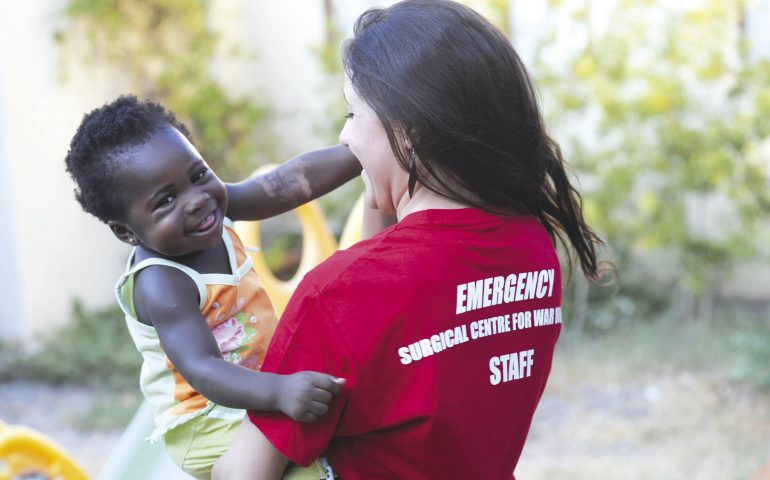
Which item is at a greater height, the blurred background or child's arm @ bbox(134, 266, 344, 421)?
child's arm @ bbox(134, 266, 344, 421)

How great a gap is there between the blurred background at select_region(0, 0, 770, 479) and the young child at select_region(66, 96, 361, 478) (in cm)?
292

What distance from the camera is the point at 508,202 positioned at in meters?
1.46

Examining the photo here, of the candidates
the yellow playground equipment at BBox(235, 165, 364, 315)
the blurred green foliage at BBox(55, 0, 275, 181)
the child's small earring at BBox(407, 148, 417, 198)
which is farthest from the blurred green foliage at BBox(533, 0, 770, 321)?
the child's small earring at BBox(407, 148, 417, 198)

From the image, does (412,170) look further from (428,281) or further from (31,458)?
(31,458)

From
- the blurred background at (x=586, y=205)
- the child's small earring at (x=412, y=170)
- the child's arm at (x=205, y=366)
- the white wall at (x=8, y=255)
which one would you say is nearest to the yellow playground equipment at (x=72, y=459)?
the child's arm at (x=205, y=366)

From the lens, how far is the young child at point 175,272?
61.7 inches

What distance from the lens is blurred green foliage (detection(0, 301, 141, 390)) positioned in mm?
5707

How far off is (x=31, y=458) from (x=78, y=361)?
3470mm

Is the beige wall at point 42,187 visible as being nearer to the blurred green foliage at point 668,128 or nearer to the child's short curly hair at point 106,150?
the blurred green foliage at point 668,128

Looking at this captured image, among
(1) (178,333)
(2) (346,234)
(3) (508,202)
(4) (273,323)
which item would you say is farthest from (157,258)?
(2) (346,234)

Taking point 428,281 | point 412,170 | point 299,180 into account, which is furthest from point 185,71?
point 428,281

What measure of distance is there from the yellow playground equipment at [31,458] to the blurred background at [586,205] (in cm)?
218

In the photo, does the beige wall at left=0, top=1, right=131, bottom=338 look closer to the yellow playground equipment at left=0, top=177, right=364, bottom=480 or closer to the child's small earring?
the yellow playground equipment at left=0, top=177, right=364, bottom=480

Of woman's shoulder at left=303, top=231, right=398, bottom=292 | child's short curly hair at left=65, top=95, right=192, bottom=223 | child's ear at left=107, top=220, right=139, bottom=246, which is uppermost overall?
child's short curly hair at left=65, top=95, right=192, bottom=223
